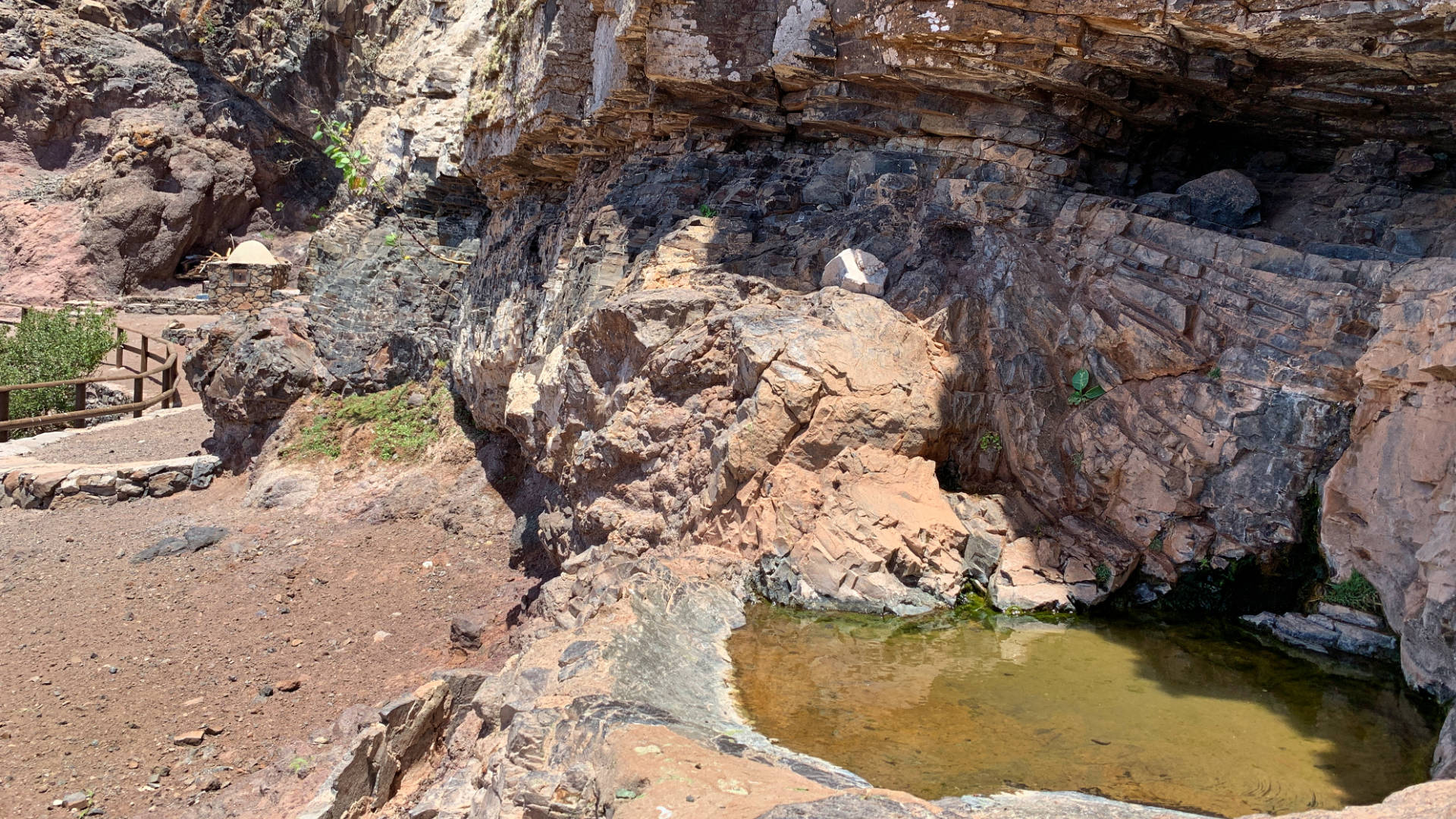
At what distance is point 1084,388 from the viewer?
6.17 meters

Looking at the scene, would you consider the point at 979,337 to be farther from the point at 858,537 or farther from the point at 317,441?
the point at 317,441

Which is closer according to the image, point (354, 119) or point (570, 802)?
point (570, 802)

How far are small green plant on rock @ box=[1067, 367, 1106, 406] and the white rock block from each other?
1.41 m

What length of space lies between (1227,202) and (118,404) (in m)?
17.1

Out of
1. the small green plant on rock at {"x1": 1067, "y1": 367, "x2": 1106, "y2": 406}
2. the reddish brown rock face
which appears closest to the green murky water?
the reddish brown rock face

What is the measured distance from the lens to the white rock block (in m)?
6.76

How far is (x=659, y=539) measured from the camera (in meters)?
6.31

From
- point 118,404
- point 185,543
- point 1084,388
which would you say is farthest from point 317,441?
point 1084,388

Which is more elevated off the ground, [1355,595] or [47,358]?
[1355,595]

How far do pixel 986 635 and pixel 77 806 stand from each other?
5556 mm

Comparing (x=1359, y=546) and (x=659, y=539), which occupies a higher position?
(x=1359, y=546)

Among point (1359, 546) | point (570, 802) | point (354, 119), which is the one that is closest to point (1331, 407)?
point (1359, 546)

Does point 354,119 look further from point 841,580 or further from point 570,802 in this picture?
point 570,802

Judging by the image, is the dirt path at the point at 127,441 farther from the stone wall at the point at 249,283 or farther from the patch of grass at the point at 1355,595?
the patch of grass at the point at 1355,595
